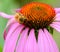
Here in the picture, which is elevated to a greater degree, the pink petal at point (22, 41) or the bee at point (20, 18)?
the bee at point (20, 18)

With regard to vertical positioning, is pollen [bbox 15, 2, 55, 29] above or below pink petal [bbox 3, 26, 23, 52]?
above

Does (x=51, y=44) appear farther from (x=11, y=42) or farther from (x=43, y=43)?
(x=11, y=42)

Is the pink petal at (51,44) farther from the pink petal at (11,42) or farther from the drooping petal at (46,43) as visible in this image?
the pink petal at (11,42)

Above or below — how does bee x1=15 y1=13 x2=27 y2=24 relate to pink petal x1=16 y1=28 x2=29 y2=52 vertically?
above

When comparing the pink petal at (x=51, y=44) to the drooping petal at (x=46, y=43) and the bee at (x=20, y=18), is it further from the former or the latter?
the bee at (x=20, y=18)

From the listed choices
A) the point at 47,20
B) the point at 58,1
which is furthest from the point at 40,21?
the point at 58,1

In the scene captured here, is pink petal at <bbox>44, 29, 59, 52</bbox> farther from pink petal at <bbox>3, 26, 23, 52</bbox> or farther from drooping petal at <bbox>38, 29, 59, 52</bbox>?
pink petal at <bbox>3, 26, 23, 52</bbox>

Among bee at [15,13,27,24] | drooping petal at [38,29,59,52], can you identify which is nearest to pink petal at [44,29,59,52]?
drooping petal at [38,29,59,52]

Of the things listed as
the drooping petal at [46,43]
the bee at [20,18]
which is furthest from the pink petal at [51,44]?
the bee at [20,18]
